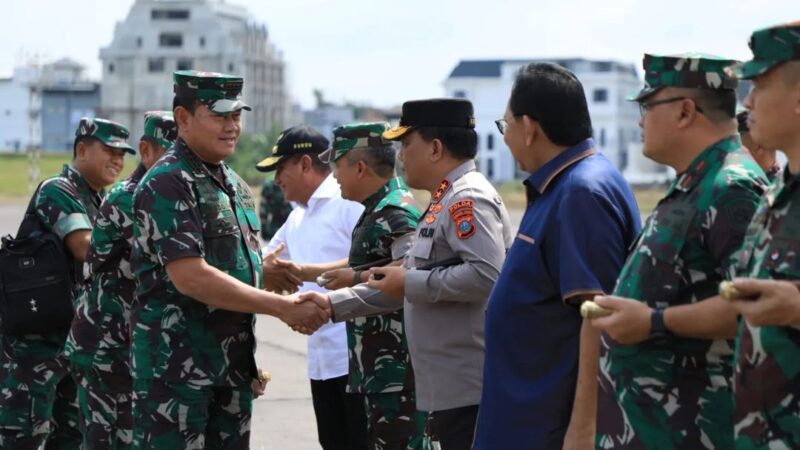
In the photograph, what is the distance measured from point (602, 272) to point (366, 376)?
7.57 ft

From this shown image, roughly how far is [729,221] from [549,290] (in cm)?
82

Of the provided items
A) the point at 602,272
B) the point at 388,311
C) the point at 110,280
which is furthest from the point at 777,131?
the point at 110,280

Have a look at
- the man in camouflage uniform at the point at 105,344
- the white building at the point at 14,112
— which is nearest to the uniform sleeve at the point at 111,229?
the man in camouflage uniform at the point at 105,344

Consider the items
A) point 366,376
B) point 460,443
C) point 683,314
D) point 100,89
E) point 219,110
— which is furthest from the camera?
point 100,89

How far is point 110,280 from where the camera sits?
6.60 meters

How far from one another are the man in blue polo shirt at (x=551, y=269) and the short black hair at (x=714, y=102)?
50 cm

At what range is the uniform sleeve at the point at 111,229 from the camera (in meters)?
6.36

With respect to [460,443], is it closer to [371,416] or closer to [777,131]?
[371,416]

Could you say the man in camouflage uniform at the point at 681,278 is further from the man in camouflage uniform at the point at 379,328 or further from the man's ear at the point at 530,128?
the man in camouflage uniform at the point at 379,328

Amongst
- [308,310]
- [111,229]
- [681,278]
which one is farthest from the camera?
[111,229]

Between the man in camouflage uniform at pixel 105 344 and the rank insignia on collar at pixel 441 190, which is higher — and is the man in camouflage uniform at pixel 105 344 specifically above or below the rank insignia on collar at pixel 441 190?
below

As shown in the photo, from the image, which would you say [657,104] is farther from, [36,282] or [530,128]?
[36,282]

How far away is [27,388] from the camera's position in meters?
7.64

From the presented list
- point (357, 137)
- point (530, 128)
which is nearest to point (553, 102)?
point (530, 128)
